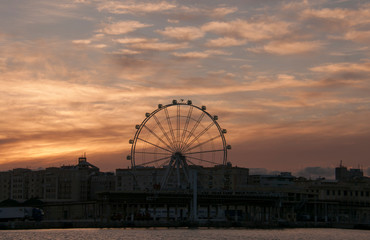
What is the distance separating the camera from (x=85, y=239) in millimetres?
107562

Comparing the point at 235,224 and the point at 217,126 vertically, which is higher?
the point at 217,126

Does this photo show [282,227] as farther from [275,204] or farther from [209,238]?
[209,238]

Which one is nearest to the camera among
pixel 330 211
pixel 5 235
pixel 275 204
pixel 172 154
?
pixel 5 235

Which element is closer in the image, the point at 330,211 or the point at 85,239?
the point at 85,239

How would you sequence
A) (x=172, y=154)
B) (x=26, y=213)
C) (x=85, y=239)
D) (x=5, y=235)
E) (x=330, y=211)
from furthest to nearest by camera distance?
(x=330, y=211) → (x=26, y=213) → (x=172, y=154) → (x=5, y=235) → (x=85, y=239)

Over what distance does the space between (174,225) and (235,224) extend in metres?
13.9

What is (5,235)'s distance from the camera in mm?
117875

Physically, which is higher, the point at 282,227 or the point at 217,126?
the point at 217,126

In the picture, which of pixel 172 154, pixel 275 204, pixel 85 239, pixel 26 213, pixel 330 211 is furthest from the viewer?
pixel 330 211

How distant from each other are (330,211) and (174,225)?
67833mm

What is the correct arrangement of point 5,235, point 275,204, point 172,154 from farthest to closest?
point 275,204 → point 172,154 → point 5,235

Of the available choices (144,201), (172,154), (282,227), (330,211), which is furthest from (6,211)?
(330,211)

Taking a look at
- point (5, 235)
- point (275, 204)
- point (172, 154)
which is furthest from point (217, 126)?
point (5, 235)

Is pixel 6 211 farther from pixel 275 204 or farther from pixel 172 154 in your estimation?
pixel 275 204
